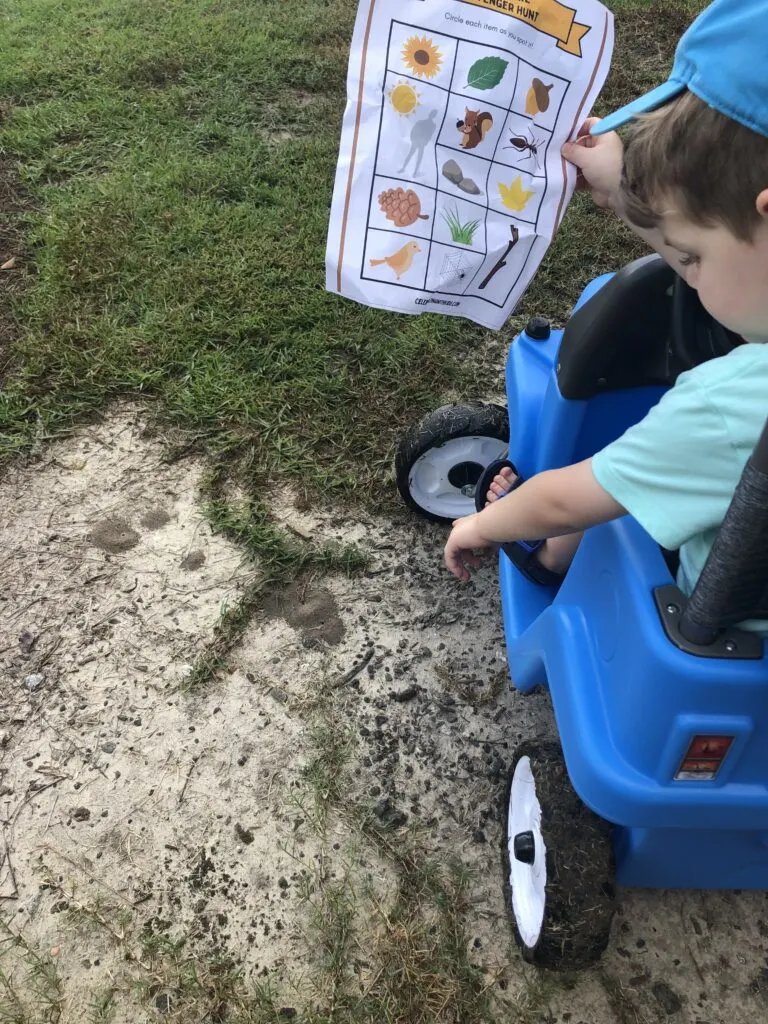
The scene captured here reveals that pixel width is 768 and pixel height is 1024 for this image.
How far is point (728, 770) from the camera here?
99 cm

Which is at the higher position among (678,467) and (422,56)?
(422,56)

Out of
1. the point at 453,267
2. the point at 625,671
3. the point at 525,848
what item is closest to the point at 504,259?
the point at 453,267

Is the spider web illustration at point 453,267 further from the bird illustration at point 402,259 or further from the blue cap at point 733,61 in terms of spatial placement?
the blue cap at point 733,61

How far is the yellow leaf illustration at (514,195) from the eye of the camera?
4.09ft

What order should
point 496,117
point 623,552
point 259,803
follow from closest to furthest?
point 623,552 < point 496,117 < point 259,803

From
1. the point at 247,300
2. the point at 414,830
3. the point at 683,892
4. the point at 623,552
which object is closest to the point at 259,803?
the point at 414,830

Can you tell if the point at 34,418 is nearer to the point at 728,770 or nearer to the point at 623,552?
the point at 623,552

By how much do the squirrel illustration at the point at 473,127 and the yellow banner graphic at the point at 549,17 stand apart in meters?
0.13

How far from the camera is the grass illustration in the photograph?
A: 1.27 m

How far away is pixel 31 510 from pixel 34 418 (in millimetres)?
319

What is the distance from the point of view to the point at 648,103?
927 millimetres

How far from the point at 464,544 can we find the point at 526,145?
598 millimetres

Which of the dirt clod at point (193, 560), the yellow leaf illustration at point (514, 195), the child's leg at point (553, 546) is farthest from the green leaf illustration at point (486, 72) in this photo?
the dirt clod at point (193, 560)

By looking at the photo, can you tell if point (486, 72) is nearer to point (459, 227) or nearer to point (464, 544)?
point (459, 227)
